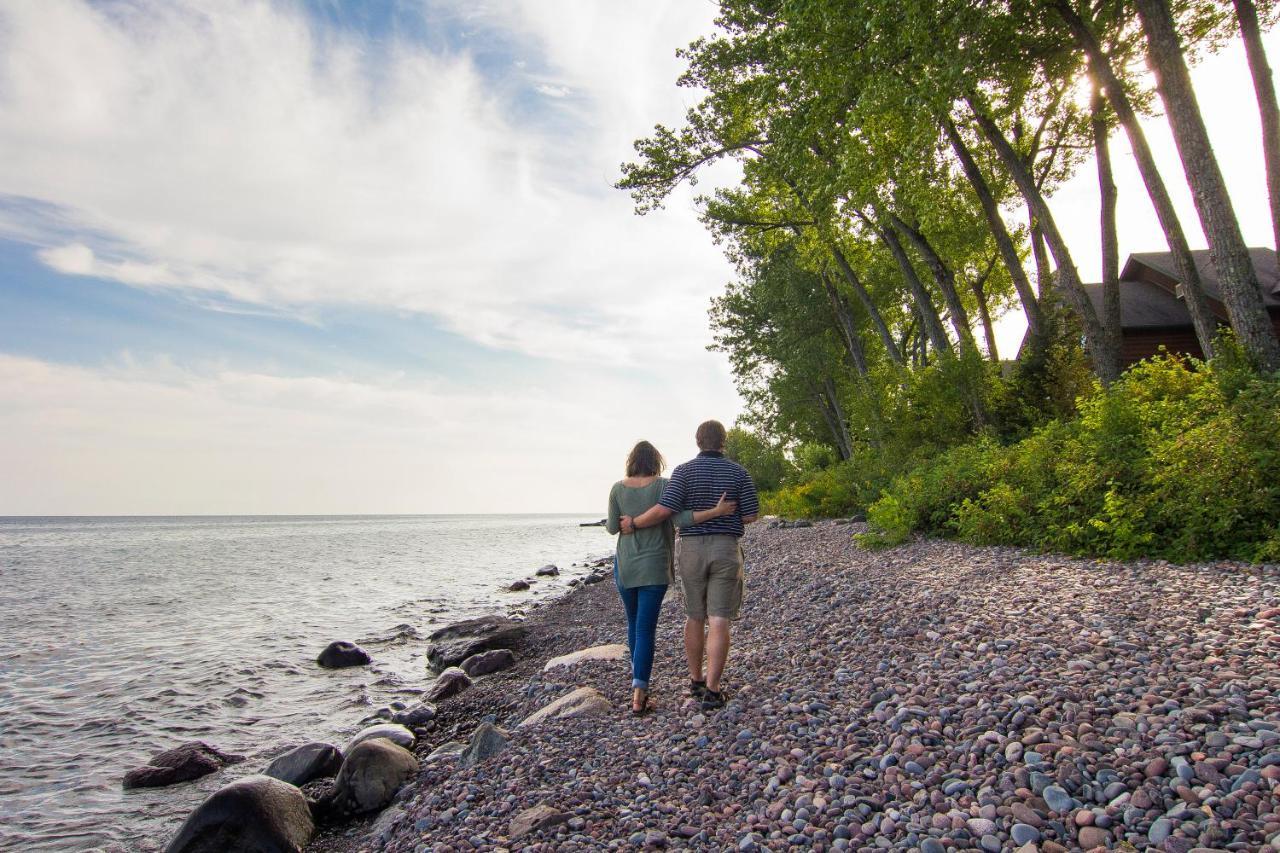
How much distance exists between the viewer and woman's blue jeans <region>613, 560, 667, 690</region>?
6109mm

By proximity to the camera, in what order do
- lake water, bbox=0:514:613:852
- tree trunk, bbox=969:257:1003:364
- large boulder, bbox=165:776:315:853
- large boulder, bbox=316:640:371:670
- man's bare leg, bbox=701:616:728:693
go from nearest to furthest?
large boulder, bbox=165:776:315:853
man's bare leg, bbox=701:616:728:693
lake water, bbox=0:514:613:852
large boulder, bbox=316:640:371:670
tree trunk, bbox=969:257:1003:364

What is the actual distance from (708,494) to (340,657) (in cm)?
962

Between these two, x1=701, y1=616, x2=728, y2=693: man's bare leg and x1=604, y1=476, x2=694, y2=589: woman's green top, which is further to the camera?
x1=604, y1=476, x2=694, y2=589: woman's green top

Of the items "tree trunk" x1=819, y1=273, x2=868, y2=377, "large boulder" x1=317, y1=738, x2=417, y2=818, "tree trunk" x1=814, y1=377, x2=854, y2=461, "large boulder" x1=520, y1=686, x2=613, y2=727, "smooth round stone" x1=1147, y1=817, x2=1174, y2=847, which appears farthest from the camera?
"tree trunk" x1=814, y1=377, x2=854, y2=461

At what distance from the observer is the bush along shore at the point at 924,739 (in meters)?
3.40

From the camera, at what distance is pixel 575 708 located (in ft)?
21.7

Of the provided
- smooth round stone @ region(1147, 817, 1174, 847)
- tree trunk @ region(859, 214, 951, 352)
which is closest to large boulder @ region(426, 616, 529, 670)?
smooth round stone @ region(1147, 817, 1174, 847)

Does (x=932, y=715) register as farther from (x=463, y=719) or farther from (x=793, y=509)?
(x=793, y=509)

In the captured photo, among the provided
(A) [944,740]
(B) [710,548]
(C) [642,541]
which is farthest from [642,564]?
(A) [944,740]

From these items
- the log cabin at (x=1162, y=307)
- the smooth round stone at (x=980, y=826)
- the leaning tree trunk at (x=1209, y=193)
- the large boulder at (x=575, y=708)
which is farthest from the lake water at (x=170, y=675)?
the log cabin at (x=1162, y=307)

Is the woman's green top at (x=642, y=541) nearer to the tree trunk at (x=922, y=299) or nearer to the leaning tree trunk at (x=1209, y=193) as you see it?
the leaning tree trunk at (x=1209, y=193)

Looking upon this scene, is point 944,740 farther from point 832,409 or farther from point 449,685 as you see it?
point 832,409

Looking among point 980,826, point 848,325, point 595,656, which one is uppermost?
point 848,325

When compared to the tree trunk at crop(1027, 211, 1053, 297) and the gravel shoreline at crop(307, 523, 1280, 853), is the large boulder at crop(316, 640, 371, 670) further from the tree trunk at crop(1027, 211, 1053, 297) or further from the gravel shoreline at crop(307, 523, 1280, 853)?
the tree trunk at crop(1027, 211, 1053, 297)
